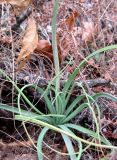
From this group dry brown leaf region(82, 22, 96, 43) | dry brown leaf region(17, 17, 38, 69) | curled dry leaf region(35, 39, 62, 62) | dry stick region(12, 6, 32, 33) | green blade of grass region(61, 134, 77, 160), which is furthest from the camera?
dry brown leaf region(82, 22, 96, 43)

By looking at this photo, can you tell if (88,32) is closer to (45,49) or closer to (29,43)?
Result: (45,49)

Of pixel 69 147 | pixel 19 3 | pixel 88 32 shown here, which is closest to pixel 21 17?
pixel 19 3

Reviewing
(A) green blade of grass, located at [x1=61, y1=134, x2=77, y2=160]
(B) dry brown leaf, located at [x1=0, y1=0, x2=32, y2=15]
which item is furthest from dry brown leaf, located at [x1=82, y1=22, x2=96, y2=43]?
(A) green blade of grass, located at [x1=61, y1=134, x2=77, y2=160]

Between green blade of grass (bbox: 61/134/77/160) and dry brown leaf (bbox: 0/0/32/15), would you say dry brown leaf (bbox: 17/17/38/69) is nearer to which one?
dry brown leaf (bbox: 0/0/32/15)

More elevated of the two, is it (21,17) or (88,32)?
(21,17)

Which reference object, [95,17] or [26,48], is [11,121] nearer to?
[26,48]

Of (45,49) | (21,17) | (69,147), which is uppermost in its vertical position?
(21,17)
